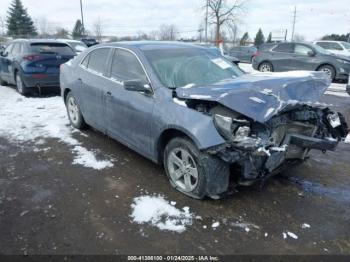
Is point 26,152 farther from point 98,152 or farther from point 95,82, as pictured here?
point 95,82

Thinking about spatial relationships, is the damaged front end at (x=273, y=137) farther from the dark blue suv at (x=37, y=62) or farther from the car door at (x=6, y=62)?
the car door at (x=6, y=62)

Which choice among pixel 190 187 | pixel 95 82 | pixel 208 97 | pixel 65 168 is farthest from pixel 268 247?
pixel 95 82

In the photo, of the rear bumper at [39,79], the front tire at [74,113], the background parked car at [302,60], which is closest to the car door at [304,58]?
the background parked car at [302,60]

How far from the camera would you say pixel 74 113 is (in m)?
6.15

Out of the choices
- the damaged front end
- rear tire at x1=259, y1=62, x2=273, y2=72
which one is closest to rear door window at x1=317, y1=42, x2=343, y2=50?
rear tire at x1=259, y1=62, x2=273, y2=72

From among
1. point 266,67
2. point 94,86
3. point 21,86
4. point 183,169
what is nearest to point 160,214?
point 183,169

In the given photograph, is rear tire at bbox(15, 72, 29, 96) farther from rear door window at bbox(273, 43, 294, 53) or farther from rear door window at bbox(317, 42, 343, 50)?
rear door window at bbox(317, 42, 343, 50)

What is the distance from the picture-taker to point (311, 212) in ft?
11.5

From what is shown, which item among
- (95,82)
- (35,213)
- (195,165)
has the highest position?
(95,82)

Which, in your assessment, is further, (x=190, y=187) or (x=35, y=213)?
(x=190, y=187)

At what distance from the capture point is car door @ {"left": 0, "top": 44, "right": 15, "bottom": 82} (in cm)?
1008

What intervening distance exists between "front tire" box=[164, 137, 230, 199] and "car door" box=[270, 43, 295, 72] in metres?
11.4

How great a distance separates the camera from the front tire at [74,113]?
5.97 m

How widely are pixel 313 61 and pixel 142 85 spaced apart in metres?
10.9
